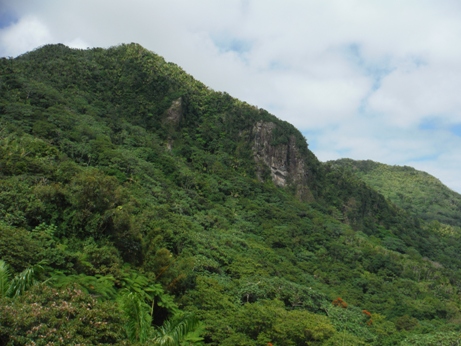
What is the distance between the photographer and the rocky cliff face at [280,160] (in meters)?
75.5

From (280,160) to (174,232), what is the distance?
170ft

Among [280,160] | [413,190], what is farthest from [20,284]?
[413,190]

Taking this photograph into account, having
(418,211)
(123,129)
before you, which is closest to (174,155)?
(123,129)

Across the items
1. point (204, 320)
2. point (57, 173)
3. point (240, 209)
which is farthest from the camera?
point (240, 209)

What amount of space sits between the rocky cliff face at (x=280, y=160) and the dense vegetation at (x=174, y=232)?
1.41 m

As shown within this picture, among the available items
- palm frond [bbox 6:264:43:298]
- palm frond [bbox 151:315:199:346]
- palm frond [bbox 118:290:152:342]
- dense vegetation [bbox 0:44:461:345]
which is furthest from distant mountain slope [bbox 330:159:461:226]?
palm frond [bbox 6:264:43:298]

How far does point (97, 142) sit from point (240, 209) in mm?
21750

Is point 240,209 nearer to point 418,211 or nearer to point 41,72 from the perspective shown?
point 41,72

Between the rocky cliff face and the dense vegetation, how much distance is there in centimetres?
141

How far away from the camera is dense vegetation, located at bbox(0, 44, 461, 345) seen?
11.9 m

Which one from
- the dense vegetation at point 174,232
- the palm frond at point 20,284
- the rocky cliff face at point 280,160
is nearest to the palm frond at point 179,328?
the dense vegetation at point 174,232

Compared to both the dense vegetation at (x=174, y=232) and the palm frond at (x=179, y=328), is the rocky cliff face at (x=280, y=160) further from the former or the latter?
the palm frond at (x=179, y=328)

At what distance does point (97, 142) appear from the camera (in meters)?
40.5

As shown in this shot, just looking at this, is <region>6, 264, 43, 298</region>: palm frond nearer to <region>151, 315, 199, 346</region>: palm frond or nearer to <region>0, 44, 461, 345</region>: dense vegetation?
<region>0, 44, 461, 345</region>: dense vegetation
